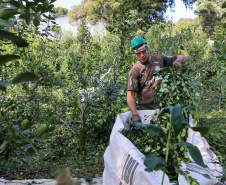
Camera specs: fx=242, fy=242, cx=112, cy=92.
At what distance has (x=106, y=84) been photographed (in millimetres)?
3922

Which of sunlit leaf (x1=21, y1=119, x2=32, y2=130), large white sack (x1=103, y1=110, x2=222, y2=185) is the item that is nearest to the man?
large white sack (x1=103, y1=110, x2=222, y2=185)

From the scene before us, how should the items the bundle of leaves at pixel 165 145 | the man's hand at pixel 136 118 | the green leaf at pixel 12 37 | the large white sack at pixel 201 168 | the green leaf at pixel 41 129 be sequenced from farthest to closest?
the man's hand at pixel 136 118
the large white sack at pixel 201 168
the green leaf at pixel 41 129
the bundle of leaves at pixel 165 145
the green leaf at pixel 12 37

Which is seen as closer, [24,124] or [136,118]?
[24,124]

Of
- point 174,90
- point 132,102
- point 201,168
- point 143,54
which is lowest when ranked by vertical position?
point 201,168

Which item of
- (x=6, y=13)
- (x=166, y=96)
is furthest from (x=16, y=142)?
(x=166, y=96)

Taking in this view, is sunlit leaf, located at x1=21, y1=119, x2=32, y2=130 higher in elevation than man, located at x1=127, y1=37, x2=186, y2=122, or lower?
lower

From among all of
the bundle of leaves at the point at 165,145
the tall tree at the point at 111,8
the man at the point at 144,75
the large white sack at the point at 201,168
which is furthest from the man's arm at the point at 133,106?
the tall tree at the point at 111,8

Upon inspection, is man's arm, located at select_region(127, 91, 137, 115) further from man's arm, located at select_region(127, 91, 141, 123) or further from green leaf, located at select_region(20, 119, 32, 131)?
green leaf, located at select_region(20, 119, 32, 131)

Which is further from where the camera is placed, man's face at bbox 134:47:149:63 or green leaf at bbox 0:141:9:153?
man's face at bbox 134:47:149:63

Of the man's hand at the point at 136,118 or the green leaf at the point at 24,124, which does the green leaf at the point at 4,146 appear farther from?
the man's hand at the point at 136,118

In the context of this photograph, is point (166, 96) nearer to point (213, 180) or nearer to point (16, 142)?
point (213, 180)

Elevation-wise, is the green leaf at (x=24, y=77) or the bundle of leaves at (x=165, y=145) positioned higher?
the green leaf at (x=24, y=77)

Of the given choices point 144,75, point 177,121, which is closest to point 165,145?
point 144,75

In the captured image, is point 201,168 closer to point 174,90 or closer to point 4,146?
point 174,90
